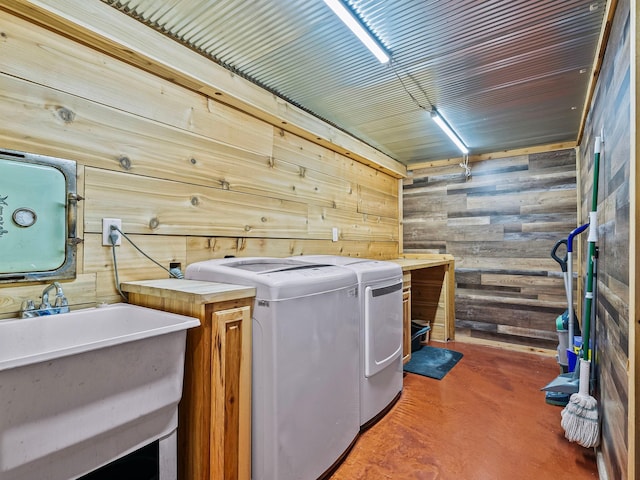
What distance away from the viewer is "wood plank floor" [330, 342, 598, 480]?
172 centimetres

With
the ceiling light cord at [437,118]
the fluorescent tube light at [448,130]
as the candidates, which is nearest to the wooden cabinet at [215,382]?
the ceiling light cord at [437,118]

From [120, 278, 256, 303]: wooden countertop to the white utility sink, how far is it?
84 millimetres

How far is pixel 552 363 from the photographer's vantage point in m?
3.26

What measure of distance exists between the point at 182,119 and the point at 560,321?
3.11 meters

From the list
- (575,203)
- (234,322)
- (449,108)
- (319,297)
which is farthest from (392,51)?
(575,203)

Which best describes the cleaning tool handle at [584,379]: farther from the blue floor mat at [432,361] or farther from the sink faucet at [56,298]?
the sink faucet at [56,298]

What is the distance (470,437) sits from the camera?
6.63 feet

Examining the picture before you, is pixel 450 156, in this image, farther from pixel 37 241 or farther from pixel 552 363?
pixel 37 241

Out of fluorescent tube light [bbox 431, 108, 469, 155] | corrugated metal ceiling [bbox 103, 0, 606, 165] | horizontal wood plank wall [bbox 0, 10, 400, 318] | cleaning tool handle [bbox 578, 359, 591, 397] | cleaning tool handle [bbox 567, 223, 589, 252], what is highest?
corrugated metal ceiling [bbox 103, 0, 606, 165]

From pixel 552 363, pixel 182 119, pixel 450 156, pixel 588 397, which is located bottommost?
pixel 552 363

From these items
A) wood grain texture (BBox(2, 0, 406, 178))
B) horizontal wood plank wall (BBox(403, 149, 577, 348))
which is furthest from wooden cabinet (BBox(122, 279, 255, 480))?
horizontal wood plank wall (BBox(403, 149, 577, 348))

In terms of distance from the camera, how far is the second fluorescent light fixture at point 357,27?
4.66 ft

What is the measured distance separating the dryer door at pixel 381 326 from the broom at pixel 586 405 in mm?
966

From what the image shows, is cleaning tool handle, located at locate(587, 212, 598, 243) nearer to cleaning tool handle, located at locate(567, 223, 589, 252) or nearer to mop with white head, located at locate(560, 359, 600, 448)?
cleaning tool handle, located at locate(567, 223, 589, 252)
